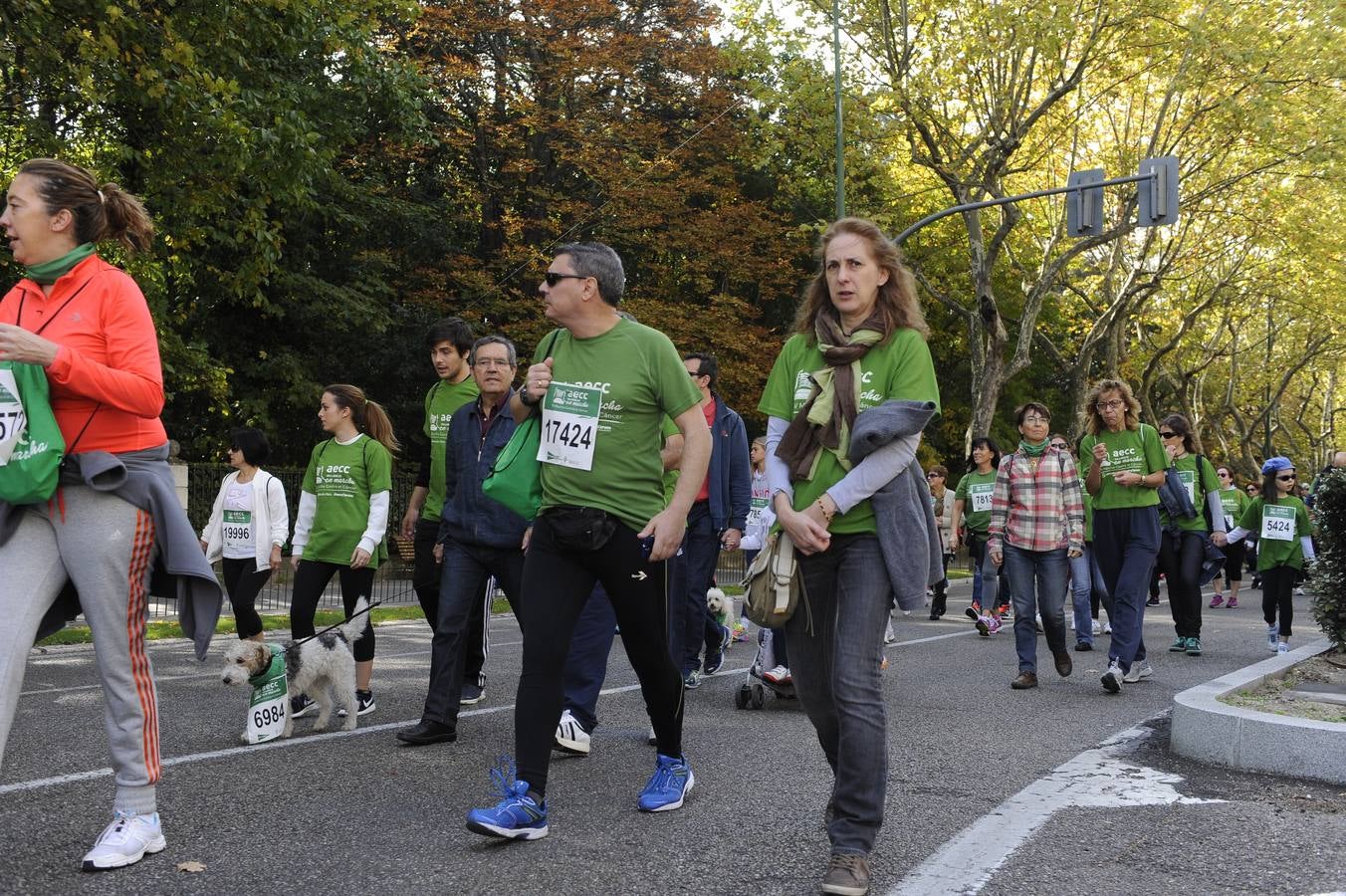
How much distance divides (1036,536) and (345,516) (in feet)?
14.8

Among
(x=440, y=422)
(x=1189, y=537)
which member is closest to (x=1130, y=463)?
(x=1189, y=537)

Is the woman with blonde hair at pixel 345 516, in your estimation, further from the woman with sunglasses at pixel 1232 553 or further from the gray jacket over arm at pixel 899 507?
the woman with sunglasses at pixel 1232 553

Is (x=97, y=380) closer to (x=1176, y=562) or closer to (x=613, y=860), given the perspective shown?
(x=613, y=860)

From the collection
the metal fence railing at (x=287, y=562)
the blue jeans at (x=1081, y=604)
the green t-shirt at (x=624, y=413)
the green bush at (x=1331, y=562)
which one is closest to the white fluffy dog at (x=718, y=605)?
the blue jeans at (x=1081, y=604)

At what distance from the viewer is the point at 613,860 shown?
420 cm

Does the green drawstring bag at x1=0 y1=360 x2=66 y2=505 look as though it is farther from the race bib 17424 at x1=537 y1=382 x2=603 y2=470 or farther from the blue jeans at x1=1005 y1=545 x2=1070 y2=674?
the blue jeans at x1=1005 y1=545 x2=1070 y2=674

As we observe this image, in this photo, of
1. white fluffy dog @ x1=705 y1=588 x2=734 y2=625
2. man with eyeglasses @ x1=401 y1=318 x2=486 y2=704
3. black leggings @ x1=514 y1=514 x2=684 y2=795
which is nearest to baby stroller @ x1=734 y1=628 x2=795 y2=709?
white fluffy dog @ x1=705 y1=588 x2=734 y2=625

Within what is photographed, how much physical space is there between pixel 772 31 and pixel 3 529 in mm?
24819

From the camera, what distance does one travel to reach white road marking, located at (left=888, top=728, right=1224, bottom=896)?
4.09 metres

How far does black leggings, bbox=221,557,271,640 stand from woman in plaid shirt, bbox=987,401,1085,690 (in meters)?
4.78

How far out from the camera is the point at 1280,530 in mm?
11773

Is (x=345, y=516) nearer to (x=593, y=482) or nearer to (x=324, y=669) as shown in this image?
(x=324, y=669)

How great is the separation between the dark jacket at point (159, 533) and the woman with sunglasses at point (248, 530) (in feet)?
13.8

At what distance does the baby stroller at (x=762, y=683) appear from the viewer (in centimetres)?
773
